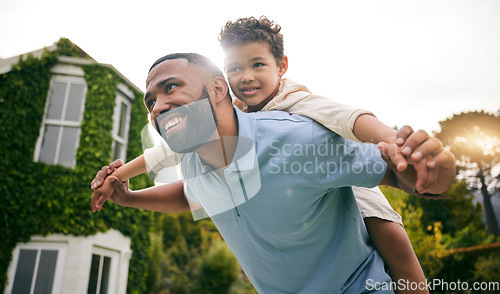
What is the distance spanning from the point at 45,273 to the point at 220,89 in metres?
8.09

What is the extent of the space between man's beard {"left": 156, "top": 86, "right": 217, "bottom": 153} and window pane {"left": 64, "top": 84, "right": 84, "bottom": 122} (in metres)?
8.47

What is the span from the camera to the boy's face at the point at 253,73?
2283 mm

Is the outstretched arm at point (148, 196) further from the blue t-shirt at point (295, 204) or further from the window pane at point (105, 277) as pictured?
the window pane at point (105, 277)

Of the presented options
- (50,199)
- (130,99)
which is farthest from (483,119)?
(50,199)

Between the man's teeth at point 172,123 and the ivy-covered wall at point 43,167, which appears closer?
the man's teeth at point 172,123

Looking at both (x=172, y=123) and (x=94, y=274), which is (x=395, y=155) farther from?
(x=94, y=274)

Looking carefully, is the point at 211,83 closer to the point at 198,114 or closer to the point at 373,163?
the point at 198,114

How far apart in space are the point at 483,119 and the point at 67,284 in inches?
1271

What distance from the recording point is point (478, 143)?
29609 mm

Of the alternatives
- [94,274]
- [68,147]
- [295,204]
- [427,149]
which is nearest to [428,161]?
[427,149]

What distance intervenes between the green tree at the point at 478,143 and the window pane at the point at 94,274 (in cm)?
2724

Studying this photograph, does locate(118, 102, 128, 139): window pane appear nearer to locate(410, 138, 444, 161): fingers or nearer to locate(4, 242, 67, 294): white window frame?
locate(4, 242, 67, 294): white window frame

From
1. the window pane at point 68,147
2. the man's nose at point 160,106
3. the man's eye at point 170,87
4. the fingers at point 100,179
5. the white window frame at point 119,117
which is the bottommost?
the fingers at point 100,179

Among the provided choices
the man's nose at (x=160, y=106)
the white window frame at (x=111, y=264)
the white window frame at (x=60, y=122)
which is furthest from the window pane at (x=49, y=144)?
the man's nose at (x=160, y=106)
